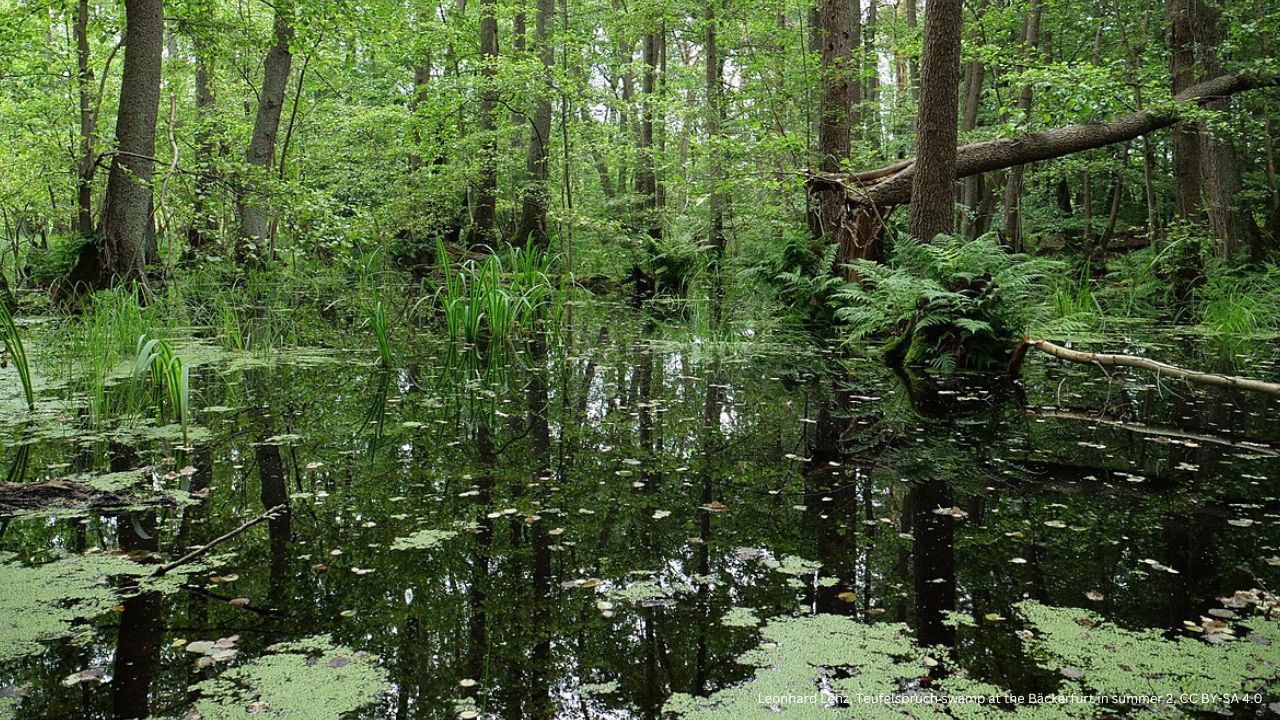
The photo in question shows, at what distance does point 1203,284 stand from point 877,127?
252 inches

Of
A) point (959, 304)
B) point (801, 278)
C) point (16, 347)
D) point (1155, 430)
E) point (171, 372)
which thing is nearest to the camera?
point (171, 372)

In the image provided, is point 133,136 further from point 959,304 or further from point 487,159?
point 959,304

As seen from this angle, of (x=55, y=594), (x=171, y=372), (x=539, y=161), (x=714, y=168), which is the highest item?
(x=539, y=161)

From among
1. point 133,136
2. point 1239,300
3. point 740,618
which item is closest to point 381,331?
point 133,136

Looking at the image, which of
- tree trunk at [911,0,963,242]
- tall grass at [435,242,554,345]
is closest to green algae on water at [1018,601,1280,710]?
tall grass at [435,242,554,345]

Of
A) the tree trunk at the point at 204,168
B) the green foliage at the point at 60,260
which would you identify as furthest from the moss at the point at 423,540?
the green foliage at the point at 60,260

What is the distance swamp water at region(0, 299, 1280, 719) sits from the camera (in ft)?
5.92

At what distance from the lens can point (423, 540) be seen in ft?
8.65

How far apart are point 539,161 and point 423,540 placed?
→ 1116cm

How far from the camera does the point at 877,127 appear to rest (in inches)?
582

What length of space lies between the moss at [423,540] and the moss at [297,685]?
62 centimetres

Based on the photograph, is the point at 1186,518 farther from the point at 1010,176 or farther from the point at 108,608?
the point at 1010,176

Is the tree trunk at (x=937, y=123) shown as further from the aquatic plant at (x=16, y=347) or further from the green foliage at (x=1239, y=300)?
the aquatic plant at (x=16, y=347)

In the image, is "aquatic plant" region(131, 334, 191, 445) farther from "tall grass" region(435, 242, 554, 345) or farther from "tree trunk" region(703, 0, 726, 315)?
"tree trunk" region(703, 0, 726, 315)
